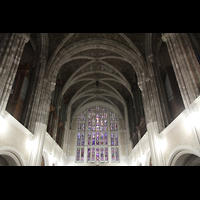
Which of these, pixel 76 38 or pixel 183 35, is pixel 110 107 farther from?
pixel 183 35

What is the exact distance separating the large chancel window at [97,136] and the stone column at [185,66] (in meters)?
17.1

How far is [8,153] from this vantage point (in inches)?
322

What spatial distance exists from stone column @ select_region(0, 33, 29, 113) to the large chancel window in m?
17.1

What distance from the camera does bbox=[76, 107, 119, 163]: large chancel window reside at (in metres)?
22.7

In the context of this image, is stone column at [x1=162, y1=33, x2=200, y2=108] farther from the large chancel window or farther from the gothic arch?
the gothic arch

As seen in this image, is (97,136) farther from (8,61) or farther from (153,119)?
(8,61)

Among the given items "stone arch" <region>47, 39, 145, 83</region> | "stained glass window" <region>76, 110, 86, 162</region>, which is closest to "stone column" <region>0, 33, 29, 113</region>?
"stone arch" <region>47, 39, 145, 83</region>

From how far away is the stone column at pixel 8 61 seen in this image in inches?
288

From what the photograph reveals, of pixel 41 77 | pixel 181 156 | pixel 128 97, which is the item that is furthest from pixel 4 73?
pixel 128 97

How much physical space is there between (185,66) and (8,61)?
27.3 feet

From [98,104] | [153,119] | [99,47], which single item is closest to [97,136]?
[98,104]

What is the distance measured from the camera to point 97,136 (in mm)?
24188

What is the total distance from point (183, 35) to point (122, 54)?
25.0 ft

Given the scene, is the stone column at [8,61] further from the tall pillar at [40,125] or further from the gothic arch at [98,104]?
the gothic arch at [98,104]
